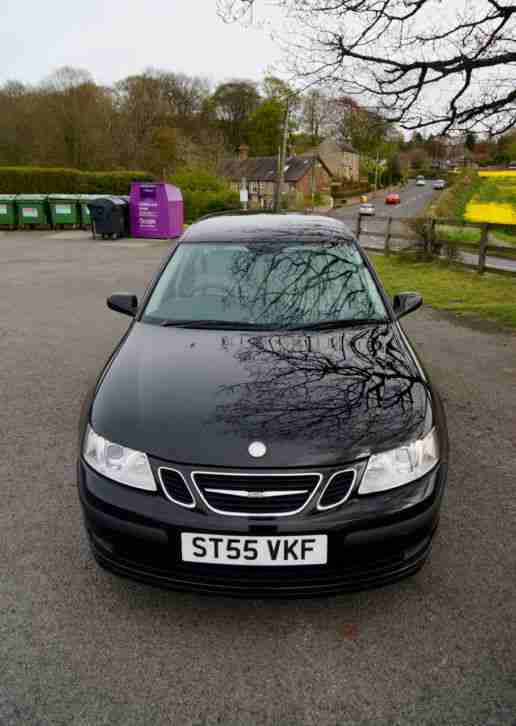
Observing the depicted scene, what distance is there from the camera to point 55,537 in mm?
3088

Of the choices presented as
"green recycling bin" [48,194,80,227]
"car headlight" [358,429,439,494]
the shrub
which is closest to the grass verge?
"car headlight" [358,429,439,494]

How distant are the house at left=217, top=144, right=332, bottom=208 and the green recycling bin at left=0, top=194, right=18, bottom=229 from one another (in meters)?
54.9

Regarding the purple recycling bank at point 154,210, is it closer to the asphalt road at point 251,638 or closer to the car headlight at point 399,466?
the asphalt road at point 251,638

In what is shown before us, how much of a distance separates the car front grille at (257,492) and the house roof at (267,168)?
256ft

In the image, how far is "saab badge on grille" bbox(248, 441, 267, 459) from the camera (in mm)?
2303

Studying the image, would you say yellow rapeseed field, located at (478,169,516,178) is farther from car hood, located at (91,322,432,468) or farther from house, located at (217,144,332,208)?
car hood, located at (91,322,432,468)

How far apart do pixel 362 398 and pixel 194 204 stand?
25.9 meters

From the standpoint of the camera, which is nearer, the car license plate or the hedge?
the car license plate

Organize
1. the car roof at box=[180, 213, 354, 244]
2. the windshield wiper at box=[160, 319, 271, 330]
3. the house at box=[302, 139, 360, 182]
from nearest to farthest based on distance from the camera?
1. the windshield wiper at box=[160, 319, 271, 330]
2. the car roof at box=[180, 213, 354, 244]
3. the house at box=[302, 139, 360, 182]

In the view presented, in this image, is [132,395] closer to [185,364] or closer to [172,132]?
[185,364]

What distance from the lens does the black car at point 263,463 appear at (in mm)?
2242

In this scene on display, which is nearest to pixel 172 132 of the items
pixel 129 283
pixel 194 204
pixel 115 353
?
pixel 194 204

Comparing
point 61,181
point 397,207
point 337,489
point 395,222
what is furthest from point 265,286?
point 397,207

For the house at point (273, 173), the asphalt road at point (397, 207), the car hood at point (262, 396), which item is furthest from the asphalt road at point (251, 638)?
the house at point (273, 173)
